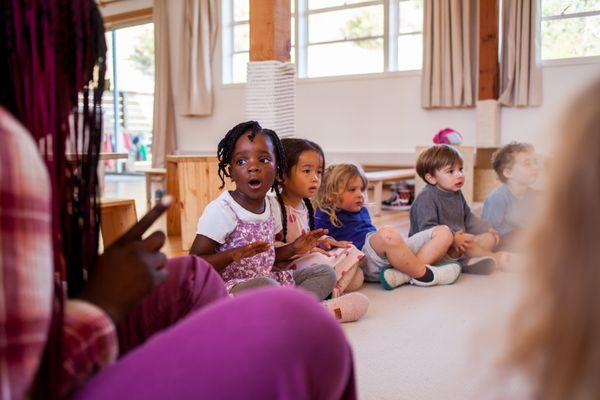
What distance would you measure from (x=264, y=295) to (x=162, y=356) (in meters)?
0.12

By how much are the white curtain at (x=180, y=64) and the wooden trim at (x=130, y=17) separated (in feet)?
1.24

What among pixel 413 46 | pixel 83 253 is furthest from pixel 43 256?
pixel 413 46

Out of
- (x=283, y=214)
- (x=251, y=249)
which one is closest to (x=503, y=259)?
(x=283, y=214)

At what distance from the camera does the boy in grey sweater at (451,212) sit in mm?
2482

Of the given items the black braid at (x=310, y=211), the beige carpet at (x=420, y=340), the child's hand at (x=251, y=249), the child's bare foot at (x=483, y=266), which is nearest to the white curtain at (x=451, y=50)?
the child's bare foot at (x=483, y=266)

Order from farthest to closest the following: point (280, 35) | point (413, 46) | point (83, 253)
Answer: point (413, 46)
point (280, 35)
point (83, 253)

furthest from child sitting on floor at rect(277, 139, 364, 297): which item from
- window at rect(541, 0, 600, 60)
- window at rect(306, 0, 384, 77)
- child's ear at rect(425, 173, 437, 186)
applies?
window at rect(306, 0, 384, 77)

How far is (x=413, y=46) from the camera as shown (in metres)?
5.69

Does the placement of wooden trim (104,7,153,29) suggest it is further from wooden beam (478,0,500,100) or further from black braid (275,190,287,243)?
black braid (275,190,287,243)

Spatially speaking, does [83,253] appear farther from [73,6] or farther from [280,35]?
[280,35]

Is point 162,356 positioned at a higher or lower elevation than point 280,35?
lower

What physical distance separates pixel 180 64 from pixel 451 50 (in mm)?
3369

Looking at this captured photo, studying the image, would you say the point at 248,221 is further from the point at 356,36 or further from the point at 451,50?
the point at 356,36

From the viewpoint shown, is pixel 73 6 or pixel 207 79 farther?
pixel 207 79
